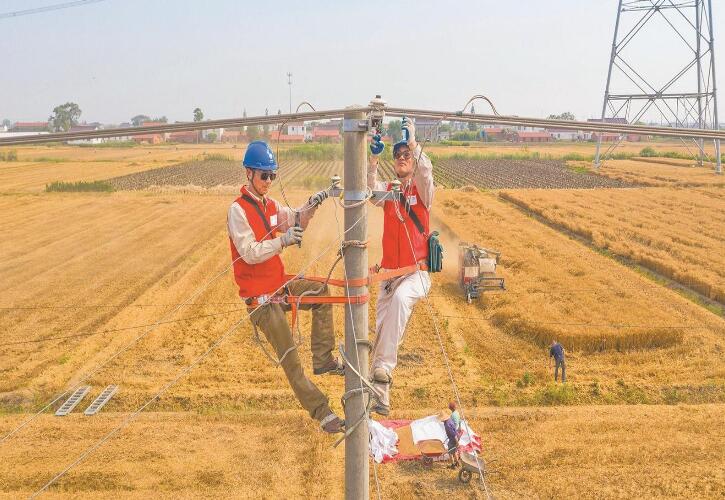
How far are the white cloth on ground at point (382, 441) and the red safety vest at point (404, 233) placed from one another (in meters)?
7.19

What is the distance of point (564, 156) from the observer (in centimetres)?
8288

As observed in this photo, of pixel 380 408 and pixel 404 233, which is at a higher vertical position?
pixel 404 233

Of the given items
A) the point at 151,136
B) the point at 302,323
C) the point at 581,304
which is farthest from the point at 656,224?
the point at 151,136

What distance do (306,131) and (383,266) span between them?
1.63 metres

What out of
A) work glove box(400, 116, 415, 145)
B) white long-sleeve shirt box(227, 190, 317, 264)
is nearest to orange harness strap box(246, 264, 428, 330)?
white long-sleeve shirt box(227, 190, 317, 264)

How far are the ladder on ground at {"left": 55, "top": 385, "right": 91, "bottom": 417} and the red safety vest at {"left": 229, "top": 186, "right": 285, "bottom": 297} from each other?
36.0 ft

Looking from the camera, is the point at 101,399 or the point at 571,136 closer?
the point at 101,399

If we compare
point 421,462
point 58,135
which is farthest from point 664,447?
point 58,135

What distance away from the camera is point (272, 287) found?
4.55 meters

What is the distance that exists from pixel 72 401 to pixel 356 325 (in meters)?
12.1

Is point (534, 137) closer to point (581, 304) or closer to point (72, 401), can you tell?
point (581, 304)

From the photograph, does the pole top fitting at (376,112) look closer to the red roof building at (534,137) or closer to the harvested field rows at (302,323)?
the harvested field rows at (302,323)

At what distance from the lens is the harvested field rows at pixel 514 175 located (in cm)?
5303

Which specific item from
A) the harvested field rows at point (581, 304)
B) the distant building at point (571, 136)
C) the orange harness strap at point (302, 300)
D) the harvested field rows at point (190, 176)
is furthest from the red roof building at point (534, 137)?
the orange harness strap at point (302, 300)
